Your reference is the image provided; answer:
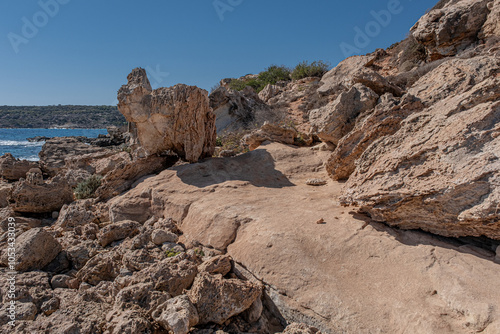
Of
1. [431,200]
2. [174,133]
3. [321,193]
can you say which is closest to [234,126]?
[174,133]

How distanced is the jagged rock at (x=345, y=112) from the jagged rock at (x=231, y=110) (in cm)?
664

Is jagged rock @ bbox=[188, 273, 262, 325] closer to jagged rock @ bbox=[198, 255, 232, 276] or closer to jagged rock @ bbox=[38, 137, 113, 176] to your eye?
jagged rock @ bbox=[198, 255, 232, 276]

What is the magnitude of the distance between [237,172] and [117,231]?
2.56 meters

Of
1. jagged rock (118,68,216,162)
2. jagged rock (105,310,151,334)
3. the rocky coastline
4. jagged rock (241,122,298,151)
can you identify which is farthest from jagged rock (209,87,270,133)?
jagged rock (105,310,151,334)

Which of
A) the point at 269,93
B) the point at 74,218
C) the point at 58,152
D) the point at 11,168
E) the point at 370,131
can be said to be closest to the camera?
the point at 370,131

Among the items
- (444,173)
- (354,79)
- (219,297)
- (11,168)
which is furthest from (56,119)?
(444,173)

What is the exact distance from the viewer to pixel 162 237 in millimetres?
4184

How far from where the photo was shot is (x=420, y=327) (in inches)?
92.5

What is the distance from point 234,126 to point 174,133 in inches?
254

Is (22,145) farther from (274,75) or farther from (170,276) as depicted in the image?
(170,276)

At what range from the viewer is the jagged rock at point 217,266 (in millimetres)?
3316

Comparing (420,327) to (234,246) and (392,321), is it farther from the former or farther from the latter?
(234,246)

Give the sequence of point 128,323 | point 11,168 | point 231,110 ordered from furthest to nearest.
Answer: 1. point 231,110
2. point 11,168
3. point 128,323

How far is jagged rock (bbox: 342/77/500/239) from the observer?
2805 mm
